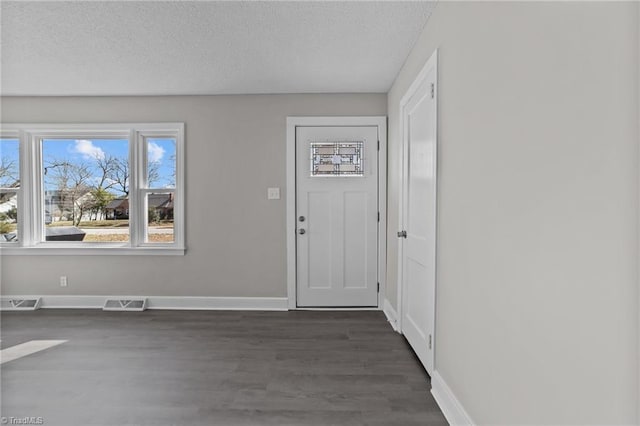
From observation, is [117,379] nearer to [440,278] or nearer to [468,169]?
[440,278]

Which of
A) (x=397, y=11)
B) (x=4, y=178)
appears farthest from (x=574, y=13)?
(x=4, y=178)

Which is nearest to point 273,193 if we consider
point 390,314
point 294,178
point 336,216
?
point 294,178

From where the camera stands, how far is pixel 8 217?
4.08 metres

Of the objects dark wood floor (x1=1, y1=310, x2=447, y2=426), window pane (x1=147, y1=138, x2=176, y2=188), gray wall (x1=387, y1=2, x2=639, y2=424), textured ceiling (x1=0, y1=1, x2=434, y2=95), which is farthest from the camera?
window pane (x1=147, y1=138, x2=176, y2=188)

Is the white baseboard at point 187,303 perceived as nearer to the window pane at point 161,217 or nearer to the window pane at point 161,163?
the window pane at point 161,217

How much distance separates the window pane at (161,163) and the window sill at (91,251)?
28.0 inches

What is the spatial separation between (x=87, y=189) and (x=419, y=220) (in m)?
3.70

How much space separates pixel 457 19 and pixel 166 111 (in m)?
3.15

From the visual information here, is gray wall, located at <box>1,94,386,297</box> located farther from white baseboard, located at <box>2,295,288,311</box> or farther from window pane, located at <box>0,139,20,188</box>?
window pane, located at <box>0,139,20,188</box>

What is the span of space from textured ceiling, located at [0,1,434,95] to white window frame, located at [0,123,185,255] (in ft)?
1.30

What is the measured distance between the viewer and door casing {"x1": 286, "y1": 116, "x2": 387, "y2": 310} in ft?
12.6

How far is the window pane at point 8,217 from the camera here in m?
4.05

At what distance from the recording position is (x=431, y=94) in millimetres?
2268

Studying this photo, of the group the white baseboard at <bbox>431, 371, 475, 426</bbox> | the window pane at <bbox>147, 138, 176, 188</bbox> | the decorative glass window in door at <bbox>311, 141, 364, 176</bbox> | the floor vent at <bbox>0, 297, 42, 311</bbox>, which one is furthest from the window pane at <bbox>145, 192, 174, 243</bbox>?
the white baseboard at <bbox>431, 371, 475, 426</bbox>
